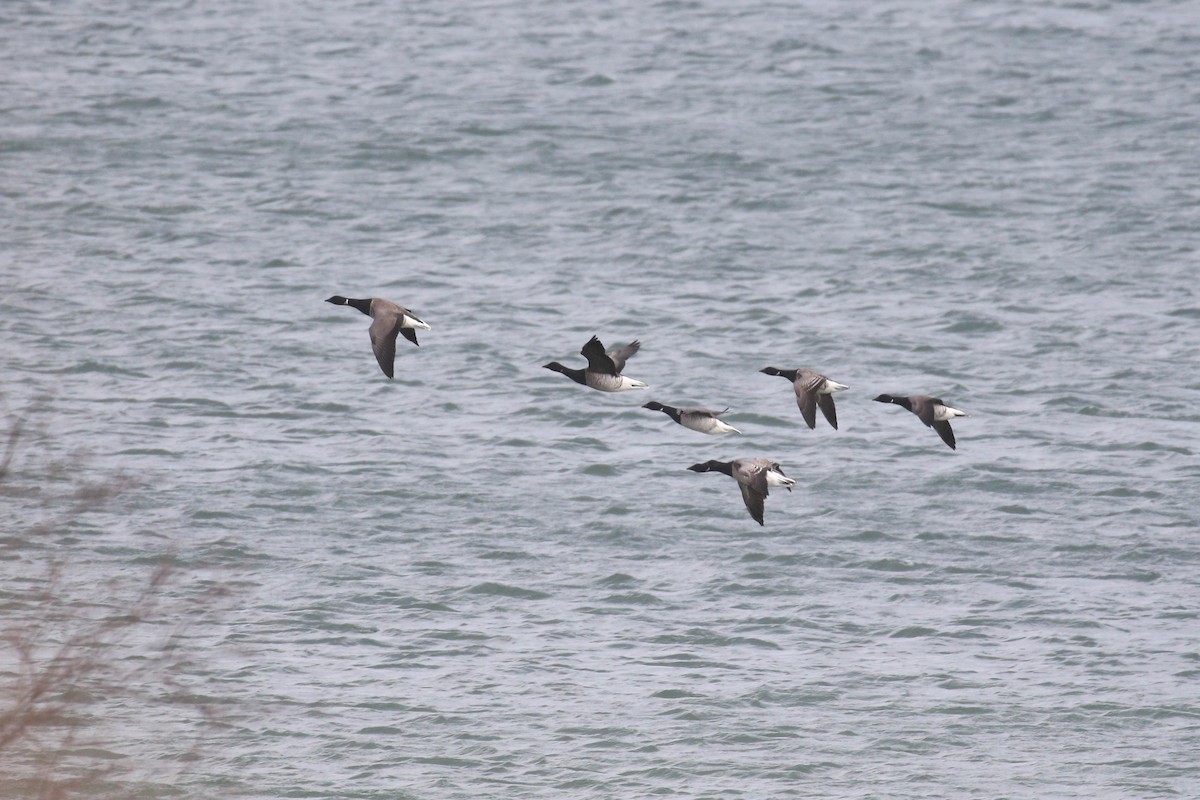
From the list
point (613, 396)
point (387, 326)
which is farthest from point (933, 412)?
point (613, 396)

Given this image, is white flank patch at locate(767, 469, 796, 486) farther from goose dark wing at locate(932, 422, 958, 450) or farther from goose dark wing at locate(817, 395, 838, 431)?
goose dark wing at locate(932, 422, 958, 450)

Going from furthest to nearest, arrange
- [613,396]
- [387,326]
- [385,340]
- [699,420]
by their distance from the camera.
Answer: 1. [613,396]
2. [699,420]
3. [387,326]
4. [385,340]

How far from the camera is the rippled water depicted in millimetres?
20406

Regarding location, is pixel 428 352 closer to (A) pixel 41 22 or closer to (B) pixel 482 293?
(B) pixel 482 293

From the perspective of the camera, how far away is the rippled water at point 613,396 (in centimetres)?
2041

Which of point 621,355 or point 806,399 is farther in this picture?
point 621,355

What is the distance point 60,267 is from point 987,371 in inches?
708

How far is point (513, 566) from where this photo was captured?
24.4 m

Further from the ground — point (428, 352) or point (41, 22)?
point (41, 22)

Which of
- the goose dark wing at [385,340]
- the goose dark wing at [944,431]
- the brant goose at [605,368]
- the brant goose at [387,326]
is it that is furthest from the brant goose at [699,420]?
the goose dark wing at [385,340]

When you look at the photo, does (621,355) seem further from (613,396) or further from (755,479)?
(613,396)

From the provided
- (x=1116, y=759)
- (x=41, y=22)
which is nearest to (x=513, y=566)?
(x=1116, y=759)

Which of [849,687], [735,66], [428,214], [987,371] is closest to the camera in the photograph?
[849,687]

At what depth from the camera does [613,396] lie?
3266 centimetres
